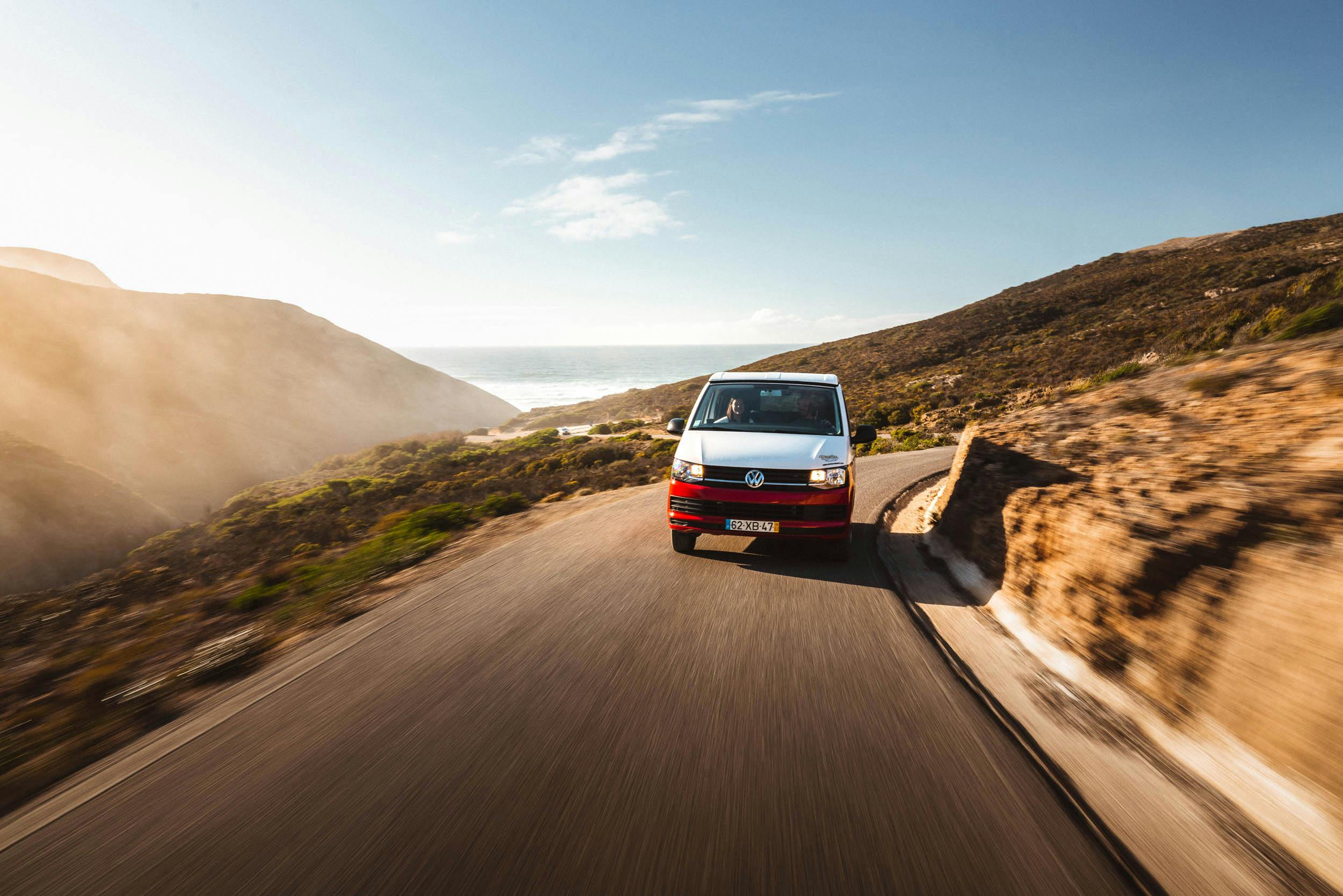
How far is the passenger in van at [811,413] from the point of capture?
648 centimetres

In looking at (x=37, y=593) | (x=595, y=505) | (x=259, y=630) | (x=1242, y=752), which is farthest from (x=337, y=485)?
(x=1242, y=752)

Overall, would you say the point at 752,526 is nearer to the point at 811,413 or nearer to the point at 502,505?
the point at 811,413

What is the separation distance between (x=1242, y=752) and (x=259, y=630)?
6.11m

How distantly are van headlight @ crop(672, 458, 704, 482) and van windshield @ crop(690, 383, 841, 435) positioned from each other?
87 cm

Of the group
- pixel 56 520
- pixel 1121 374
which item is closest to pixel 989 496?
pixel 1121 374

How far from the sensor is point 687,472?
5.84m

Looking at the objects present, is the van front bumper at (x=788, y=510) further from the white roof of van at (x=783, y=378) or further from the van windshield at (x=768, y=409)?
the white roof of van at (x=783, y=378)

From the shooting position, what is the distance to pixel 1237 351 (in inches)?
215

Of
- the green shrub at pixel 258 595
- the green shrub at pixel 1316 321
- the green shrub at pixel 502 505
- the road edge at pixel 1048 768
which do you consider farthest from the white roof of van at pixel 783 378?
the green shrub at pixel 258 595

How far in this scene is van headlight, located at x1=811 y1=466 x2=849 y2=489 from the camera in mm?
5500

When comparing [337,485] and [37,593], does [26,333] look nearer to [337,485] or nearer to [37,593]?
[337,485]

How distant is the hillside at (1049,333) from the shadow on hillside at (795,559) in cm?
885

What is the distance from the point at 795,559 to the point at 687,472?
1.53 m

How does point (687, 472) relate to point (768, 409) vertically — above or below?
below
